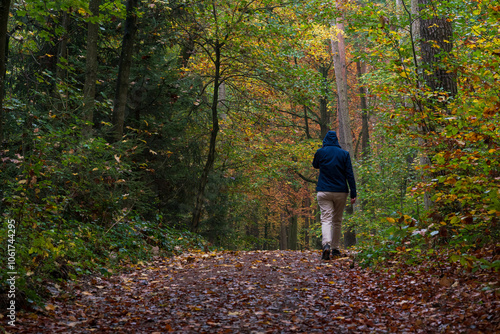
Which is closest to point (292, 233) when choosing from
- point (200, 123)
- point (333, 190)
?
point (200, 123)

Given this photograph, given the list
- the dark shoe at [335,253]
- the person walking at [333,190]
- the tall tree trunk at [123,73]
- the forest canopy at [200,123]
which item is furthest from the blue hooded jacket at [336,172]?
the tall tree trunk at [123,73]

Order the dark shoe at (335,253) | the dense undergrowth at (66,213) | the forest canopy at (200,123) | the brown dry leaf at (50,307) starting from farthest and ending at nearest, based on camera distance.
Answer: the dark shoe at (335,253), the forest canopy at (200,123), the dense undergrowth at (66,213), the brown dry leaf at (50,307)

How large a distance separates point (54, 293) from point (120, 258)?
2.56m

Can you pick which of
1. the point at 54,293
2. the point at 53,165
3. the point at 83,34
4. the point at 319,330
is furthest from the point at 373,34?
the point at 83,34

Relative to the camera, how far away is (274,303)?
5230 millimetres

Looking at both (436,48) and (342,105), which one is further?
(342,105)

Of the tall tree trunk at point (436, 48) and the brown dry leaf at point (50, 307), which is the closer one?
the brown dry leaf at point (50, 307)

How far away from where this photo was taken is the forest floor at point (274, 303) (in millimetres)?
4184

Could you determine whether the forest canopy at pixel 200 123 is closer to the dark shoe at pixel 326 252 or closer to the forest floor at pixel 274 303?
the forest floor at pixel 274 303

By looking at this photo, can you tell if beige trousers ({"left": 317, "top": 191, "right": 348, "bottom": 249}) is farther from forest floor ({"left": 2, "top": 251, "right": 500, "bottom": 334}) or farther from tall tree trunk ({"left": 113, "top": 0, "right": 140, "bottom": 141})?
tall tree trunk ({"left": 113, "top": 0, "right": 140, "bottom": 141})

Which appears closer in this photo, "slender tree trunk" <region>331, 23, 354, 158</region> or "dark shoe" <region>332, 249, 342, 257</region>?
"dark shoe" <region>332, 249, 342, 257</region>

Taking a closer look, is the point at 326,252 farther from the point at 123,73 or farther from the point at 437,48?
the point at 123,73

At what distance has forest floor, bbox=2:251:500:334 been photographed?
4.18 metres

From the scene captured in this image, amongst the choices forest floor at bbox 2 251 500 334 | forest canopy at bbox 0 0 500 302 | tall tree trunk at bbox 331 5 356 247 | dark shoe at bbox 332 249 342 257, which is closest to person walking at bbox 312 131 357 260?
dark shoe at bbox 332 249 342 257
